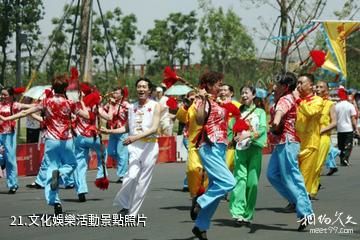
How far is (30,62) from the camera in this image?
40.0 m

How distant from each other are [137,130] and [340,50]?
14720mm

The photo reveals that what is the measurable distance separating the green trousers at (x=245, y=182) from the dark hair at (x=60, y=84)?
2461 mm

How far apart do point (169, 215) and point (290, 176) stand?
2.04 meters

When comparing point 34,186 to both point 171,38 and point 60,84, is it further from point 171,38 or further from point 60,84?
point 171,38

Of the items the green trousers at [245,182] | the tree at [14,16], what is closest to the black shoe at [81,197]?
the green trousers at [245,182]

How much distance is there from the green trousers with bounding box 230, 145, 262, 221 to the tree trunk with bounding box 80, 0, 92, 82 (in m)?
13.5

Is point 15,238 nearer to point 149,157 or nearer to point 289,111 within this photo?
point 149,157

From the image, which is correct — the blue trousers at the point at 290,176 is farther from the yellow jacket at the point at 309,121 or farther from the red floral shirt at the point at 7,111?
the red floral shirt at the point at 7,111

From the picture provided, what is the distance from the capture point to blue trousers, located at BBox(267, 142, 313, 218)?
9578 mm

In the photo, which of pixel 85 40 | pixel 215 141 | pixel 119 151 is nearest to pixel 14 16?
pixel 85 40

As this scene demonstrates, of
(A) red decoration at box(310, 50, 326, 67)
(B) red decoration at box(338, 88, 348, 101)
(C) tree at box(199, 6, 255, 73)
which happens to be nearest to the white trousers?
(A) red decoration at box(310, 50, 326, 67)

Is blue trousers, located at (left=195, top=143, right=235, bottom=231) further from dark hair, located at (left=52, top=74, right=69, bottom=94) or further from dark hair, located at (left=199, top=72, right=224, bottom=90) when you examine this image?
dark hair, located at (left=52, top=74, right=69, bottom=94)

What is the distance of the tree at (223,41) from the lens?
4916 centimetres

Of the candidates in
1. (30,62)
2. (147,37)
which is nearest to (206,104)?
(30,62)
